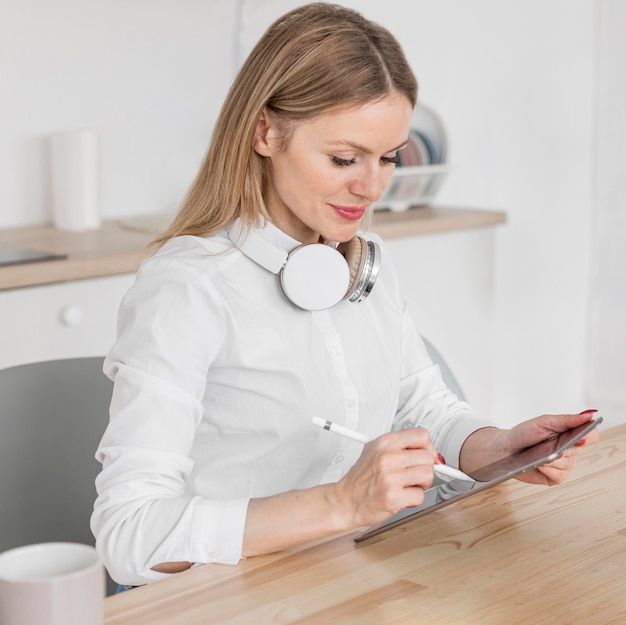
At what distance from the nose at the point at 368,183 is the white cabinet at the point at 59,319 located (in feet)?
3.31

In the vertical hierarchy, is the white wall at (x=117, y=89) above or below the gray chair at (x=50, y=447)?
above

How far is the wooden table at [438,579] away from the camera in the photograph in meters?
0.91

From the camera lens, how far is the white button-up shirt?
1104 mm

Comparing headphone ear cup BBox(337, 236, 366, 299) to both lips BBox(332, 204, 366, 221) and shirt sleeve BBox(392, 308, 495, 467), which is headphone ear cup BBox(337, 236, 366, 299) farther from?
shirt sleeve BBox(392, 308, 495, 467)

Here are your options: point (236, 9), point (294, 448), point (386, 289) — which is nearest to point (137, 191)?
point (236, 9)

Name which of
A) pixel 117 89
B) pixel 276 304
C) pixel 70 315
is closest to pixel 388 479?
pixel 276 304

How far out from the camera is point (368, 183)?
1320mm

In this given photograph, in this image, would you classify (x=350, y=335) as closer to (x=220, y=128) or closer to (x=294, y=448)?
(x=294, y=448)

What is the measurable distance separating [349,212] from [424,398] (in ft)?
1.10

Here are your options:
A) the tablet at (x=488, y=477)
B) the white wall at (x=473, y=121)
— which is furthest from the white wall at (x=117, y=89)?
the tablet at (x=488, y=477)

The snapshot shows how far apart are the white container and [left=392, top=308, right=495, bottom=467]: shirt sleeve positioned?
120cm

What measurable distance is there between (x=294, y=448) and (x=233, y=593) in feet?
1.35

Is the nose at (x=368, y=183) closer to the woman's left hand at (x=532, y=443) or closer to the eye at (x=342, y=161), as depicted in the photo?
the eye at (x=342, y=161)

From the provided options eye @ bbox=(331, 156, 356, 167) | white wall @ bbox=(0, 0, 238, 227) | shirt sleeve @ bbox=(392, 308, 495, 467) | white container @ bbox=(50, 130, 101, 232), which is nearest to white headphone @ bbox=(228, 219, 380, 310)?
eye @ bbox=(331, 156, 356, 167)
